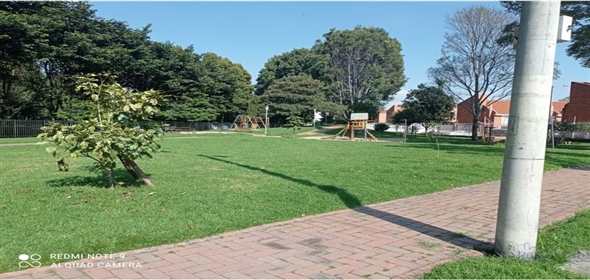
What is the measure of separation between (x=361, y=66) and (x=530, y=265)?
50.7 metres

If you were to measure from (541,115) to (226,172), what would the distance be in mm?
6675

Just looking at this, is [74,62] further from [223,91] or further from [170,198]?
[170,198]

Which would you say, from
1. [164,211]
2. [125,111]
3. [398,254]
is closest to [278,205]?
[164,211]

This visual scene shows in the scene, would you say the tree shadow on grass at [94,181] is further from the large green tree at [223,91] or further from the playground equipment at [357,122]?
the large green tree at [223,91]

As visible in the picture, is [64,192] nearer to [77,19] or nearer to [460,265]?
[460,265]

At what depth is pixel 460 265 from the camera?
3.40 meters

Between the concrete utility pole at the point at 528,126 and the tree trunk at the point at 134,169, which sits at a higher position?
the concrete utility pole at the point at 528,126

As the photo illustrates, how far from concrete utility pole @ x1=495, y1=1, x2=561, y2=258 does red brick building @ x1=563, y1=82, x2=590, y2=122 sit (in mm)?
44817

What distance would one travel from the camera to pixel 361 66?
52562mm

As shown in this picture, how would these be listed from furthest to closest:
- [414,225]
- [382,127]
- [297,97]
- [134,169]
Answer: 1. [382,127]
2. [297,97]
3. [134,169]
4. [414,225]

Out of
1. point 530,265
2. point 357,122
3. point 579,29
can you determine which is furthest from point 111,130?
point 357,122

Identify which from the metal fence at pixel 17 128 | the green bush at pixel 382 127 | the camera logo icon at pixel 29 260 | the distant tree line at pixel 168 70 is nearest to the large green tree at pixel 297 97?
the distant tree line at pixel 168 70

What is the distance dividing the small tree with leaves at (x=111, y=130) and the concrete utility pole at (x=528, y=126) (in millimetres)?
4867

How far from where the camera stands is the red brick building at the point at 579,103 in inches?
1606
